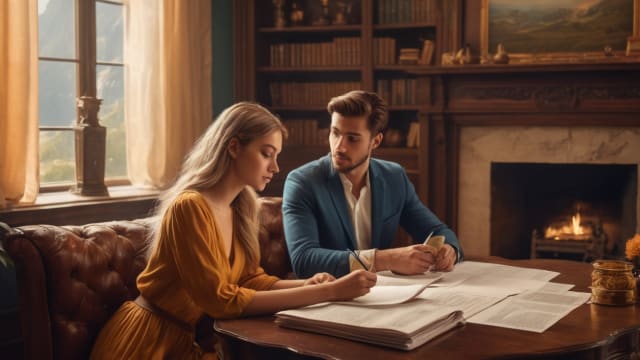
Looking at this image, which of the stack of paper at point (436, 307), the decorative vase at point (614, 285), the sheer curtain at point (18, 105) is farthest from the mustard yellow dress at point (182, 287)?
the sheer curtain at point (18, 105)

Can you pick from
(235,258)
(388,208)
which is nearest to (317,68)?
(388,208)

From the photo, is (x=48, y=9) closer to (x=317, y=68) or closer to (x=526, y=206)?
(x=317, y=68)

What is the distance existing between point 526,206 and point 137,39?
9.07 ft

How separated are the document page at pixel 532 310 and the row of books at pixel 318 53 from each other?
3.62 metres

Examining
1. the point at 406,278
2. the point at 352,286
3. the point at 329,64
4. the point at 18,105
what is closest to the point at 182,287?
the point at 352,286

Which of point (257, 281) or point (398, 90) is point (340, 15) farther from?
point (257, 281)

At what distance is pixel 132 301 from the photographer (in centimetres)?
217

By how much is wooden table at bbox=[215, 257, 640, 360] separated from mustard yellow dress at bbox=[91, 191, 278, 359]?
0.10 meters

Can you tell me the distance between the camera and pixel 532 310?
1819 mm

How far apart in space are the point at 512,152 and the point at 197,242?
3454mm

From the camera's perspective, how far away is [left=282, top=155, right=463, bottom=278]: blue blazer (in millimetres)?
2402

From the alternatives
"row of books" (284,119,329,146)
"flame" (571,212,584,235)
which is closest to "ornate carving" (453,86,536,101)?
"flame" (571,212,584,235)

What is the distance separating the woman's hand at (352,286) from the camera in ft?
5.87

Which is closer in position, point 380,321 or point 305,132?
point 380,321
